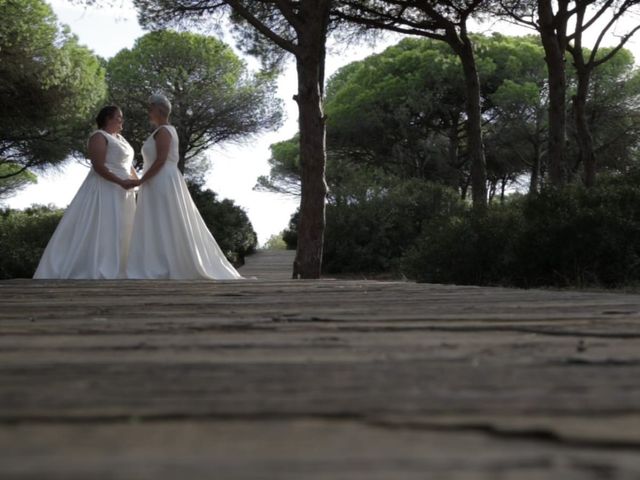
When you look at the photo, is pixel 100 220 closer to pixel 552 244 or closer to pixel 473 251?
pixel 473 251

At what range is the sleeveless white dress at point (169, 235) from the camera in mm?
7184

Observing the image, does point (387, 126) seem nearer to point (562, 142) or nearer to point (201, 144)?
point (201, 144)

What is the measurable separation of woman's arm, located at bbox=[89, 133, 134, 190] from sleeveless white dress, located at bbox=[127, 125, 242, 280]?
0.78 ft

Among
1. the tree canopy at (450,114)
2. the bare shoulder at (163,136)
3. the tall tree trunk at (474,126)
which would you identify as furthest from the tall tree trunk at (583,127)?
the tree canopy at (450,114)

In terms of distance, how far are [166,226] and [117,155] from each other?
3.07 ft

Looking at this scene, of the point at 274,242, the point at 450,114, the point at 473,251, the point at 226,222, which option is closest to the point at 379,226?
the point at 226,222

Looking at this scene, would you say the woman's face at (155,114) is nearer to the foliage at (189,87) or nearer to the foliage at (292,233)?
the foliage at (292,233)

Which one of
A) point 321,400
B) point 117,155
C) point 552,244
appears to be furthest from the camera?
point 552,244

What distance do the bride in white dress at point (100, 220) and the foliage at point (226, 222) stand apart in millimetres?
9766

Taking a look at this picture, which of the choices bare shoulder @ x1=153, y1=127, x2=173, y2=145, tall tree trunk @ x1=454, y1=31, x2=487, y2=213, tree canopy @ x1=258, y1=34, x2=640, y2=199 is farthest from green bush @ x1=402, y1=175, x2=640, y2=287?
tree canopy @ x1=258, y1=34, x2=640, y2=199

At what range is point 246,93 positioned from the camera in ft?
102

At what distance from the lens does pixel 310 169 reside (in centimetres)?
941

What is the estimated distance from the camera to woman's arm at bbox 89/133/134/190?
729 cm

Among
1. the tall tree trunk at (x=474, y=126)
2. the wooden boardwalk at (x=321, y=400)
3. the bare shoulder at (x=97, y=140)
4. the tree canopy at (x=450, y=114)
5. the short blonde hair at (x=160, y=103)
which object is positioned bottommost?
the wooden boardwalk at (x=321, y=400)
